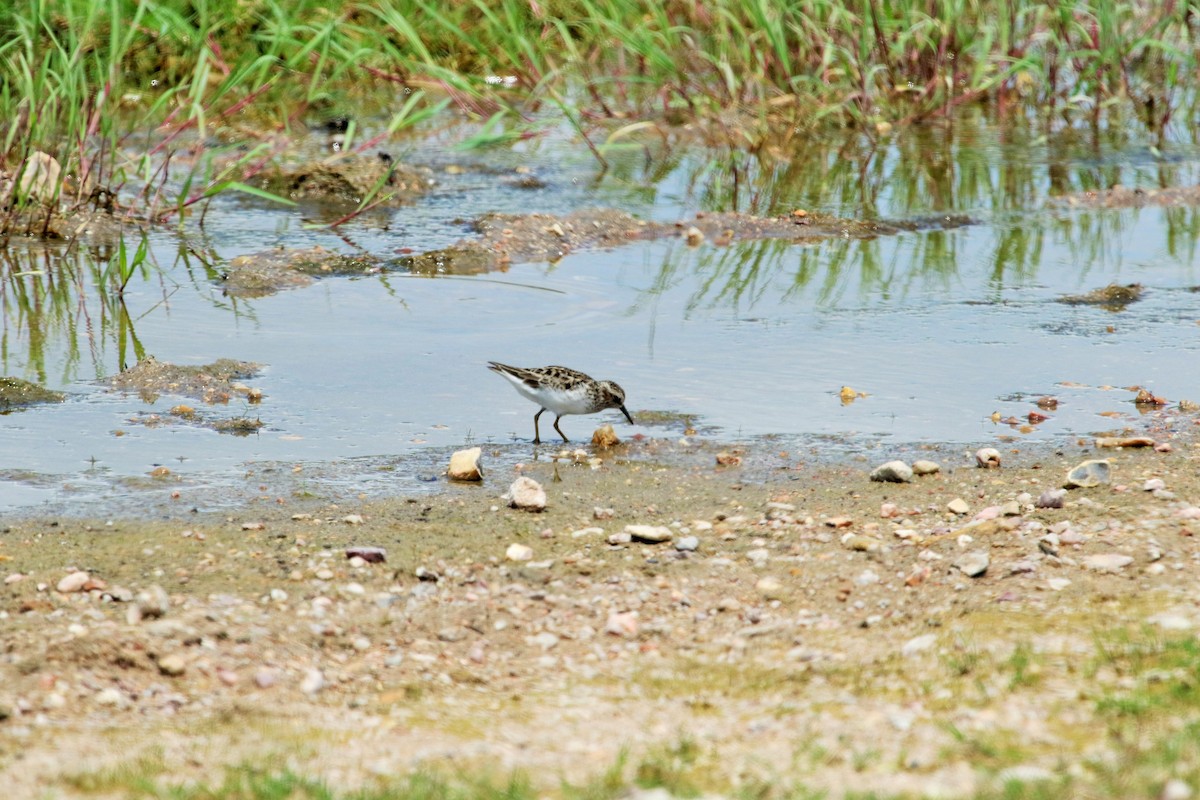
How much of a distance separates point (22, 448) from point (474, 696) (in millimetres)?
3179

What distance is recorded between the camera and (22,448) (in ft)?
22.7

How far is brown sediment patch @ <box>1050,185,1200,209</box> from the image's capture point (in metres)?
12.3

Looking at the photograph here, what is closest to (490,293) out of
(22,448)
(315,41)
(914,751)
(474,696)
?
(315,41)

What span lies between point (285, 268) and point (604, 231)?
2267 millimetres

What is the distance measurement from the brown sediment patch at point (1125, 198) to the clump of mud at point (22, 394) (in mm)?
7692

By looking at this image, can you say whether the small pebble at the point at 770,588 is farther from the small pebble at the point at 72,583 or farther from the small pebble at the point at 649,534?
the small pebble at the point at 72,583

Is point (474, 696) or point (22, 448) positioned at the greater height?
point (22, 448)

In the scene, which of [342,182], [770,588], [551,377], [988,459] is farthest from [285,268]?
[770,588]

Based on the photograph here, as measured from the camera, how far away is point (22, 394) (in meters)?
7.60

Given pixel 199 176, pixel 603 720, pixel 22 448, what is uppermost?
pixel 199 176

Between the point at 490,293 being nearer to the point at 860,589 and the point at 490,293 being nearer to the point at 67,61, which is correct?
the point at 67,61

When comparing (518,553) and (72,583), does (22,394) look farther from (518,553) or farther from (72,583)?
(518,553)

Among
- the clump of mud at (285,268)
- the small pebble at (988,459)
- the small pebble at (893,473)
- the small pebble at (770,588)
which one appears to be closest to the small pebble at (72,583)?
the small pebble at (770,588)

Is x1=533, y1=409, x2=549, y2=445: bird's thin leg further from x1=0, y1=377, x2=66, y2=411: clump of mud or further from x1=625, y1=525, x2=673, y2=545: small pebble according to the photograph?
x1=0, y1=377, x2=66, y2=411: clump of mud
